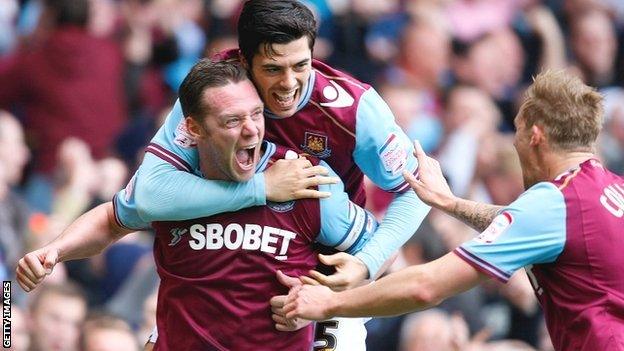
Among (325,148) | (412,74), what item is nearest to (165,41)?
(412,74)

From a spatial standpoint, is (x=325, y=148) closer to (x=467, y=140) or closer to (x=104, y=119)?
(x=104, y=119)

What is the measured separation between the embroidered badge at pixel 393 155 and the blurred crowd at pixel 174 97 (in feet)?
8.97

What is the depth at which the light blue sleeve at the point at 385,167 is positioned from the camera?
577 cm

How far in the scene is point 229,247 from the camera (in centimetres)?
568

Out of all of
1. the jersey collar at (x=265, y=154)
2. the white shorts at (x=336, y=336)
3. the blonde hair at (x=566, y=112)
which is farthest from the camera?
the white shorts at (x=336, y=336)

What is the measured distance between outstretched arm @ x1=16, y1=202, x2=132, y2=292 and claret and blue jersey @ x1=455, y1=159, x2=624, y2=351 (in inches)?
59.4

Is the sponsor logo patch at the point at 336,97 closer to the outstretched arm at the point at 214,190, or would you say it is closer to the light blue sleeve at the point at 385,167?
the light blue sleeve at the point at 385,167

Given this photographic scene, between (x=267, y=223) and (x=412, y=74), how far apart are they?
17.6 feet

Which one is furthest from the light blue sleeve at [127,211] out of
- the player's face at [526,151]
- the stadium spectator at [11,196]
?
the stadium spectator at [11,196]

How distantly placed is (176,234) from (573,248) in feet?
4.87

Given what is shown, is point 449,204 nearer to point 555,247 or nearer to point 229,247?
point 555,247

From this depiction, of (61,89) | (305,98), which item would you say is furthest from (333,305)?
(61,89)

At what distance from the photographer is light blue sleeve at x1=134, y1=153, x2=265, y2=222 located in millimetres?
5605

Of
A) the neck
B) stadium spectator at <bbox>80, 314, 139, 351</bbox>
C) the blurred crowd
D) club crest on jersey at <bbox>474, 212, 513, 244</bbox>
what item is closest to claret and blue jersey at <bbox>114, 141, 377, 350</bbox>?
club crest on jersey at <bbox>474, 212, 513, 244</bbox>
